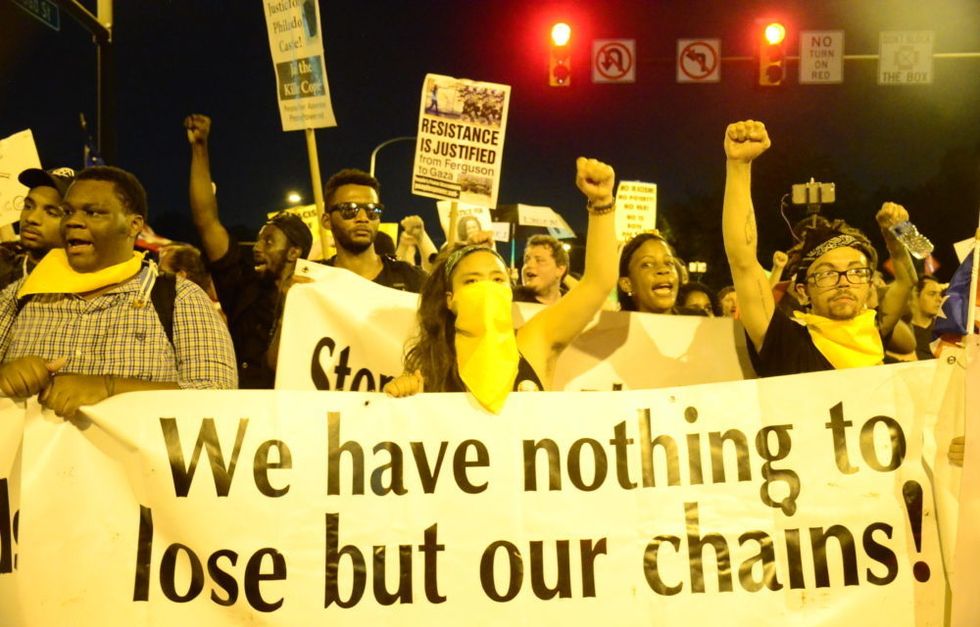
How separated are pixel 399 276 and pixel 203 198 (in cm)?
100

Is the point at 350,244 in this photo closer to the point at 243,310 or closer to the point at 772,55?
the point at 243,310

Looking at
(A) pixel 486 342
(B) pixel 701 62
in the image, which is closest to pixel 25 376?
(A) pixel 486 342

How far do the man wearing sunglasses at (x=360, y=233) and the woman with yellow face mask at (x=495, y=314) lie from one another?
27.2 inches

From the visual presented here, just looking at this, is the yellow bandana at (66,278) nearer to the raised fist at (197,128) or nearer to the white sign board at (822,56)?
the raised fist at (197,128)

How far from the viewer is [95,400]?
3.17 meters

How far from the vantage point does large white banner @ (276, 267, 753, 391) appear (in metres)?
4.15

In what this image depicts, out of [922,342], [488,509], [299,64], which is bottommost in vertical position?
[488,509]

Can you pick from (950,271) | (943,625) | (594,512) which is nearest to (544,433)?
(594,512)

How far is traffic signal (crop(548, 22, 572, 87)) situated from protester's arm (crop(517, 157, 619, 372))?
1135cm

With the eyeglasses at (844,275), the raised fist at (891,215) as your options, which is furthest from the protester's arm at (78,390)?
the raised fist at (891,215)

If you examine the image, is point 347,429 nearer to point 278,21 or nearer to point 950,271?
point 278,21

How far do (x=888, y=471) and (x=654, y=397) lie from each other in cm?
80

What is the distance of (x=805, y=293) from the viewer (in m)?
3.88

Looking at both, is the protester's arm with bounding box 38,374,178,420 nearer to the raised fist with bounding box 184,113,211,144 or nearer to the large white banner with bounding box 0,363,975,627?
the large white banner with bounding box 0,363,975,627
